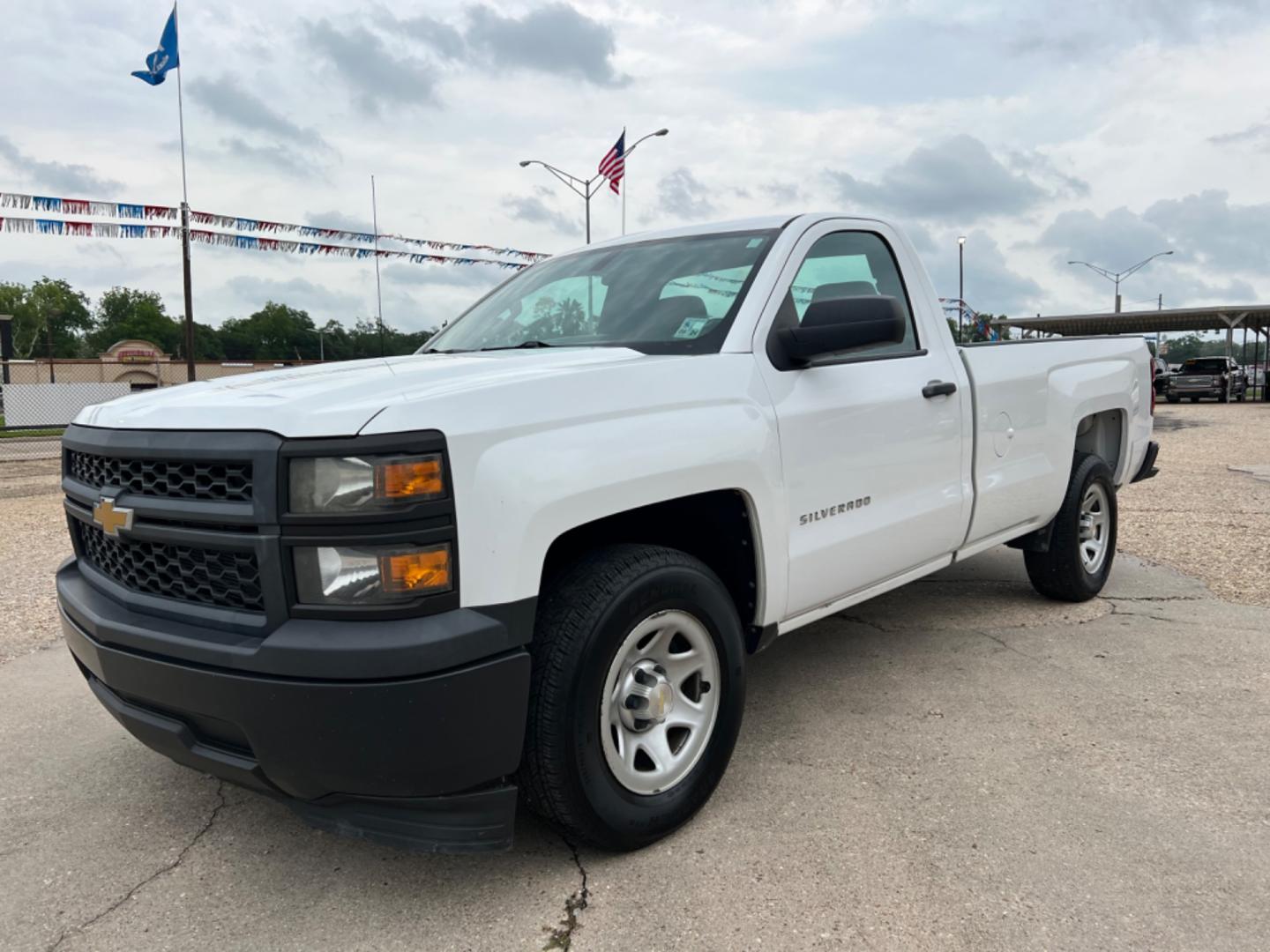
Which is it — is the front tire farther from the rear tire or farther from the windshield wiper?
the rear tire

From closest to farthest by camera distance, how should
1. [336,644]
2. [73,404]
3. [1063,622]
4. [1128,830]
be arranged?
[336,644], [1128,830], [1063,622], [73,404]

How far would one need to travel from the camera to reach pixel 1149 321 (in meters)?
41.0

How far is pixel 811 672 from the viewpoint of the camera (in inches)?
162

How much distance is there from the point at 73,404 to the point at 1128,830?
118 feet

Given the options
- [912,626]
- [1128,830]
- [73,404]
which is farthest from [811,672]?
[73,404]

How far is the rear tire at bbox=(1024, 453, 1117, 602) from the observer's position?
4.82m

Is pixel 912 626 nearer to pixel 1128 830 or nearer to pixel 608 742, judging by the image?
pixel 1128 830

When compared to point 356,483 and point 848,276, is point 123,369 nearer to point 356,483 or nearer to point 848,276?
point 848,276

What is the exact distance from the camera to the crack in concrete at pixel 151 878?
234cm

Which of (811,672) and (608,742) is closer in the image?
(608,742)

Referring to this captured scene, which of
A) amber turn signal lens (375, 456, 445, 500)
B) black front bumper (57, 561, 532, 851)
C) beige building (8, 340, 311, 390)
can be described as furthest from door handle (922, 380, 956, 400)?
beige building (8, 340, 311, 390)

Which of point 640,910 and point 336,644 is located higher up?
point 336,644

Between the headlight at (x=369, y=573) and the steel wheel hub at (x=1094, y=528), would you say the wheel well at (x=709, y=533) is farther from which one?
the steel wheel hub at (x=1094, y=528)

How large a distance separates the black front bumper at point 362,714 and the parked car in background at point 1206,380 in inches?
1496
